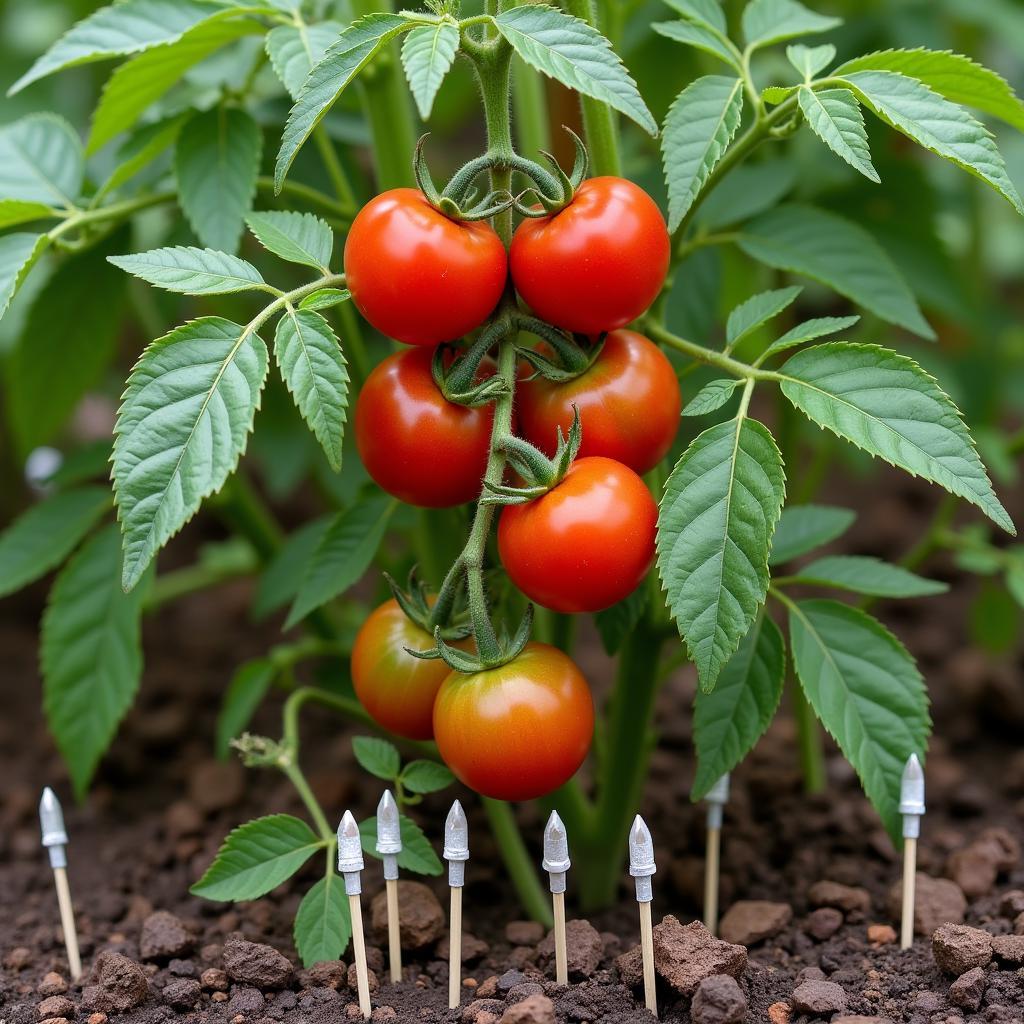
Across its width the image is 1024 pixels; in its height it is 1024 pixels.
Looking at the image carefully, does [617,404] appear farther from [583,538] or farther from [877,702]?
[877,702]

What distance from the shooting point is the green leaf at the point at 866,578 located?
1252 mm

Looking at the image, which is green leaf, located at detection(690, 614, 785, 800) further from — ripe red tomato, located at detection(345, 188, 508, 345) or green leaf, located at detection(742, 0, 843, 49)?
green leaf, located at detection(742, 0, 843, 49)

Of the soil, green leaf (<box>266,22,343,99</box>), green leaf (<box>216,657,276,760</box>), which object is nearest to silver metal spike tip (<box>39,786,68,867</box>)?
the soil

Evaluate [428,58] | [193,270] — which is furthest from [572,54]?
[193,270]

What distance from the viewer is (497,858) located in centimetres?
150

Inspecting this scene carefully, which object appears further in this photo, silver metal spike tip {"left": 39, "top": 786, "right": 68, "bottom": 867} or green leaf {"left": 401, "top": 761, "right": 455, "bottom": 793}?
silver metal spike tip {"left": 39, "top": 786, "right": 68, "bottom": 867}

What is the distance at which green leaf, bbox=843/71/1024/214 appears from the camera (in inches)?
38.9

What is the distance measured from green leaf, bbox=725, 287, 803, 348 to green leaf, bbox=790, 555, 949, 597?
10.2 inches

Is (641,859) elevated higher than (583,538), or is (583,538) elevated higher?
(583,538)

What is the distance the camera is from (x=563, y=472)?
0.99 meters

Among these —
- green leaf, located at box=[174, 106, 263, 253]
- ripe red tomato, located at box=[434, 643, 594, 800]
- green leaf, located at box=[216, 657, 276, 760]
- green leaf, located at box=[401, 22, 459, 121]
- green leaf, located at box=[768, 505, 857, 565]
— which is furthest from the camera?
green leaf, located at box=[216, 657, 276, 760]

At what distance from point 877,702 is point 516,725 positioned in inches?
15.4

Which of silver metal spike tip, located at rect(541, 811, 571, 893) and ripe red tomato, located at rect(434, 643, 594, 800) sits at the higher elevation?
ripe red tomato, located at rect(434, 643, 594, 800)

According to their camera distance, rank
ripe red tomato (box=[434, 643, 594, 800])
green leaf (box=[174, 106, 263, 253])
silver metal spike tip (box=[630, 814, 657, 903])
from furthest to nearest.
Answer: green leaf (box=[174, 106, 263, 253])
silver metal spike tip (box=[630, 814, 657, 903])
ripe red tomato (box=[434, 643, 594, 800])
